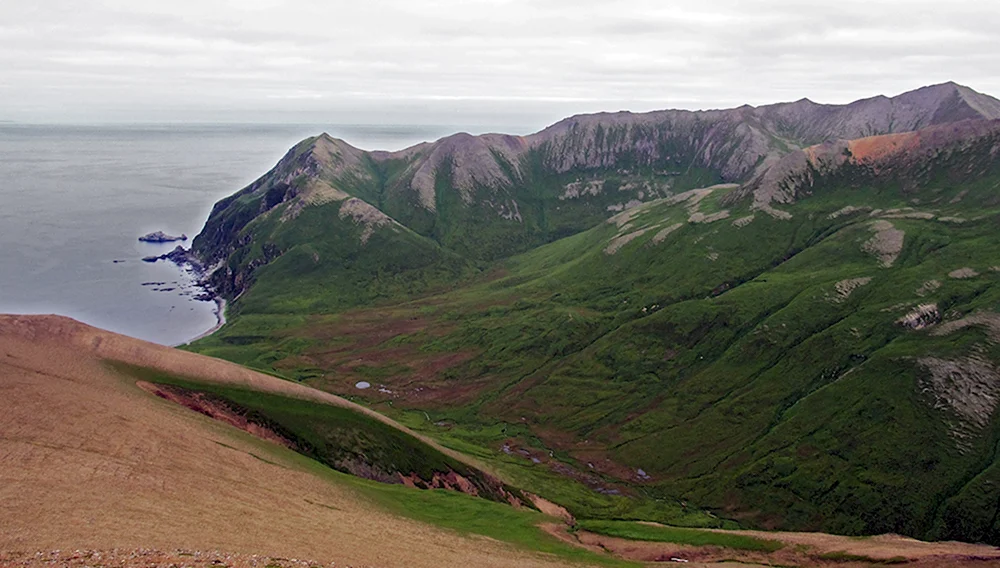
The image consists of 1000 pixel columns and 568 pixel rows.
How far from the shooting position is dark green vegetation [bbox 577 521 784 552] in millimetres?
73812

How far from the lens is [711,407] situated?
161250 mm

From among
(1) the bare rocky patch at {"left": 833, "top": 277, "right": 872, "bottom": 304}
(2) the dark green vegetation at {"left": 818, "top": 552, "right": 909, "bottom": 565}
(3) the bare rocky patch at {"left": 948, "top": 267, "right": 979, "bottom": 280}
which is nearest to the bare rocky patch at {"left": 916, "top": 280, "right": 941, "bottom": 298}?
(3) the bare rocky patch at {"left": 948, "top": 267, "right": 979, "bottom": 280}

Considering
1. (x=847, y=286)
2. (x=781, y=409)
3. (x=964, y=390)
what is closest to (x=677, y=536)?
(x=781, y=409)

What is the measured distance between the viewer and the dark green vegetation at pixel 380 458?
238 feet

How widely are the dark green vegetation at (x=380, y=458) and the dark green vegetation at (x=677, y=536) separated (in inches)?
321

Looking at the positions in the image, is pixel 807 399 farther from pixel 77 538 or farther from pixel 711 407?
pixel 77 538

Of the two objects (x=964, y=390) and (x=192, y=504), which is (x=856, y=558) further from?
(x=964, y=390)

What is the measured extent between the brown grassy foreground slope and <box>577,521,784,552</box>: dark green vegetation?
2272 centimetres

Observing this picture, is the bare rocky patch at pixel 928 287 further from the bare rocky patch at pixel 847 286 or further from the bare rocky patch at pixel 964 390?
the bare rocky patch at pixel 964 390

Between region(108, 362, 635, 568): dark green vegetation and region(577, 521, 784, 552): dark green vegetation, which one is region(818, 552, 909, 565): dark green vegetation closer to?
region(577, 521, 784, 552): dark green vegetation

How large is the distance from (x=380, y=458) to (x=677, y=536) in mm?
44467

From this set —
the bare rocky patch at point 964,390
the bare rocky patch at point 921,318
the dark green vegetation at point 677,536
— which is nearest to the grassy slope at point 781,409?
the bare rocky patch at point 964,390

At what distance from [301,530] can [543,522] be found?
4256cm

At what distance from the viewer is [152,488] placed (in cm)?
5059
